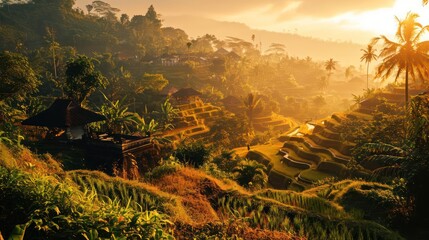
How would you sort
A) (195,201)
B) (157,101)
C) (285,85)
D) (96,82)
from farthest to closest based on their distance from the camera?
(285,85), (157,101), (96,82), (195,201)

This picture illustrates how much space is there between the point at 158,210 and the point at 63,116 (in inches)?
792

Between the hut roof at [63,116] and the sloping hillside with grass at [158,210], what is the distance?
8611 mm

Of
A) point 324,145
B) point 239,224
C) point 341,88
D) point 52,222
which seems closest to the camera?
point 52,222

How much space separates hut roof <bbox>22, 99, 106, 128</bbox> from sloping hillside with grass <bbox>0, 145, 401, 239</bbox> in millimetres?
8611

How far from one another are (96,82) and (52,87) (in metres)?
39.1

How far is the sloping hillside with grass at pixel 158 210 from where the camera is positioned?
5.73 m

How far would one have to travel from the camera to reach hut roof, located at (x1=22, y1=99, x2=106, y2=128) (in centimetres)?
2561

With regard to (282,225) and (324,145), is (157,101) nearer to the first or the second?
(324,145)

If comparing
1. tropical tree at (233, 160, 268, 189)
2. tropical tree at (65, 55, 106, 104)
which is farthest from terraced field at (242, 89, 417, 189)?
tropical tree at (65, 55, 106, 104)

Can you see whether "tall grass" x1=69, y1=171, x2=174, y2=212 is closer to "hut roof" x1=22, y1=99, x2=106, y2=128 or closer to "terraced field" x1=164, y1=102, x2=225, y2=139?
"hut roof" x1=22, y1=99, x2=106, y2=128

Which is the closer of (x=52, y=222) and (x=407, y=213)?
(x=52, y=222)

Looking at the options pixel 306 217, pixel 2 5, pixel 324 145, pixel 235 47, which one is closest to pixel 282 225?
pixel 306 217

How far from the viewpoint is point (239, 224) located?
810 centimetres

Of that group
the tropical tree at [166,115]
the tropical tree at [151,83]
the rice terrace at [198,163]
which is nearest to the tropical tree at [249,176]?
the rice terrace at [198,163]
